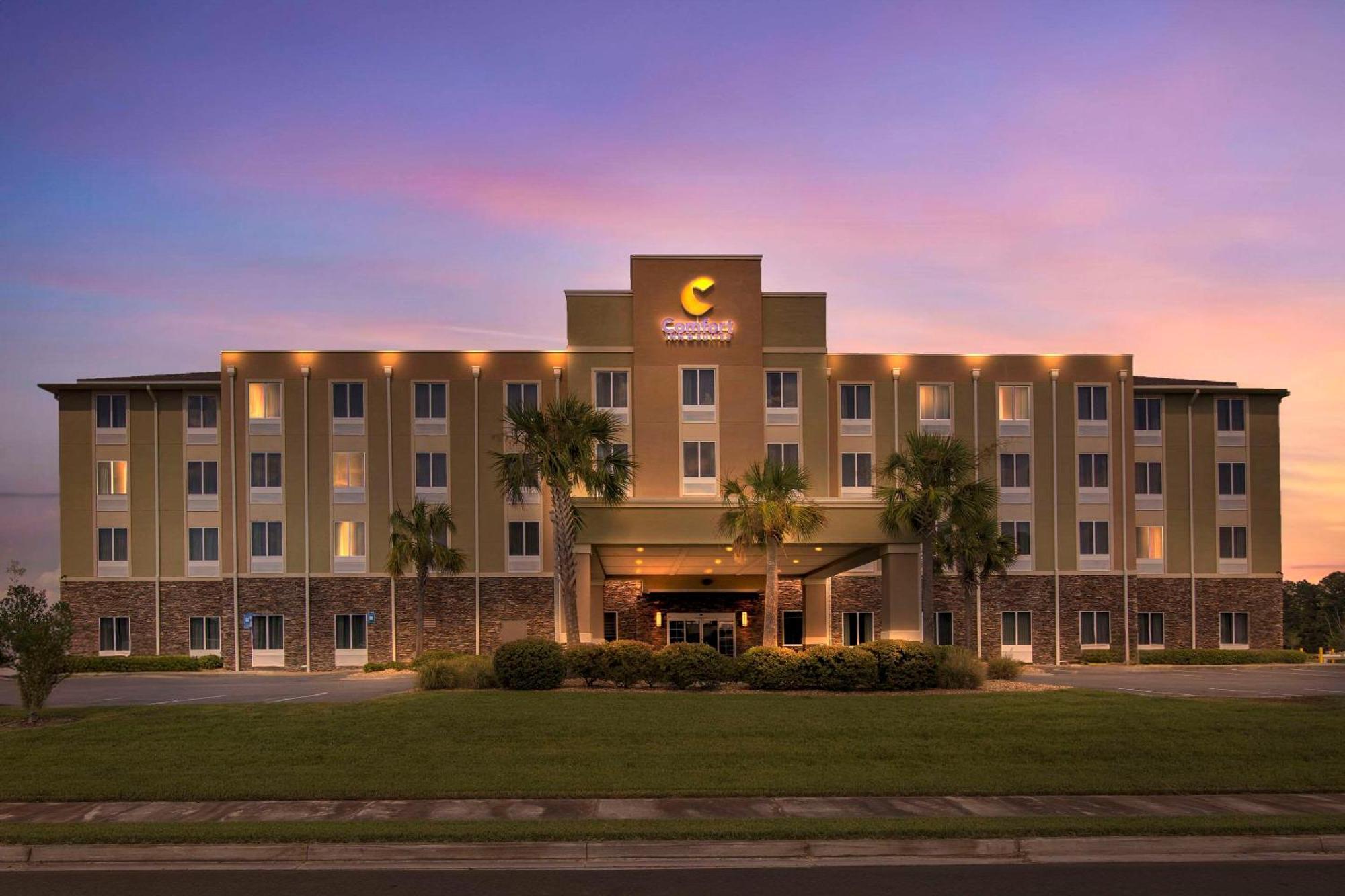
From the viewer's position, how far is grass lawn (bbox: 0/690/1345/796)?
643 inches

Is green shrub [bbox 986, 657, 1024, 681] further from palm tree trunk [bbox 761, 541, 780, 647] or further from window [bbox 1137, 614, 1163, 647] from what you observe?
window [bbox 1137, 614, 1163, 647]

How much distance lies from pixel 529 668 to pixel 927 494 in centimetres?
1526

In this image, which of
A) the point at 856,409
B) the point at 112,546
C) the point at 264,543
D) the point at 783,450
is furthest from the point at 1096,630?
the point at 112,546

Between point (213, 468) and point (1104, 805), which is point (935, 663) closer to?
point (1104, 805)

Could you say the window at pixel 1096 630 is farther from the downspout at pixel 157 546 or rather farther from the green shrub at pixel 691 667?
the downspout at pixel 157 546

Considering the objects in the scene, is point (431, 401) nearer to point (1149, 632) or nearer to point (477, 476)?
point (477, 476)

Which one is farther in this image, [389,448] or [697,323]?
[389,448]

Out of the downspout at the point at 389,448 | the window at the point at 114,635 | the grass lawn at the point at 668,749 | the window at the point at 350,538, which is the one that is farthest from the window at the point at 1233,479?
the window at the point at 114,635

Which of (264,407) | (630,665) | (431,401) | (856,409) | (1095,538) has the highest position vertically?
(431,401)

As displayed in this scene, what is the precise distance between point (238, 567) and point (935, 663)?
36.6 meters

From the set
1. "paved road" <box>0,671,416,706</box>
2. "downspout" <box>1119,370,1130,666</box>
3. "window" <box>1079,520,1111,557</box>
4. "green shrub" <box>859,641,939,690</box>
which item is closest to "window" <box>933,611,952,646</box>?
"window" <box>1079,520,1111,557</box>

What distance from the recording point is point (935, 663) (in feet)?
95.6

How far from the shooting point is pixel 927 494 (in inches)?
1451

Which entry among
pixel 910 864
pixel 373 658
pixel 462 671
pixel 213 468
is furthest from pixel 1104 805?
pixel 213 468
